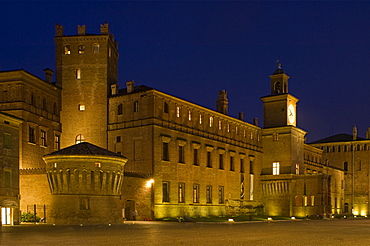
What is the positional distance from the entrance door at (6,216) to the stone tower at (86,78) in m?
18.2

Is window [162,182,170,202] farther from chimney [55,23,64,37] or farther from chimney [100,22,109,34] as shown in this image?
chimney [55,23,64,37]

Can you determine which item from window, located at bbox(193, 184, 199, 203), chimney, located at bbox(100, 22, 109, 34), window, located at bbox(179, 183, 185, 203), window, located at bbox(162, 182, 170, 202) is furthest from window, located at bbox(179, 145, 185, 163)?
chimney, located at bbox(100, 22, 109, 34)

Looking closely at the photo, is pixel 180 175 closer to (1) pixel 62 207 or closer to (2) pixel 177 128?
(2) pixel 177 128

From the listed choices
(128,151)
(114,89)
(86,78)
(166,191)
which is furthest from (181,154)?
(86,78)

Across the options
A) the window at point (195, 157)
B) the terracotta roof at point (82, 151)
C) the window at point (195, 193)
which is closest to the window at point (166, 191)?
the window at point (195, 193)

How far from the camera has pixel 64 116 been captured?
193 feet

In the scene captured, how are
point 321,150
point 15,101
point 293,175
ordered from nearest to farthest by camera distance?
point 15,101 < point 293,175 < point 321,150

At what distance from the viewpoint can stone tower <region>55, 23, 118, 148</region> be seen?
59.2 m

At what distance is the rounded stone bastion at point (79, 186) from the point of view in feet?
143

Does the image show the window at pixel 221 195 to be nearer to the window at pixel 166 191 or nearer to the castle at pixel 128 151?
the castle at pixel 128 151

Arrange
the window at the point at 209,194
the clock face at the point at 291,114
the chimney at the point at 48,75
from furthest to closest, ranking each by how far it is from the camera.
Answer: the clock face at the point at 291,114
the window at the point at 209,194
the chimney at the point at 48,75

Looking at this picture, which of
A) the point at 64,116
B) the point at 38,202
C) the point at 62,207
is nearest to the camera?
the point at 62,207

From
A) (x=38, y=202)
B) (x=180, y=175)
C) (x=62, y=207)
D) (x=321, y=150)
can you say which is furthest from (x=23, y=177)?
(x=321, y=150)

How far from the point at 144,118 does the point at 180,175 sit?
333 inches
